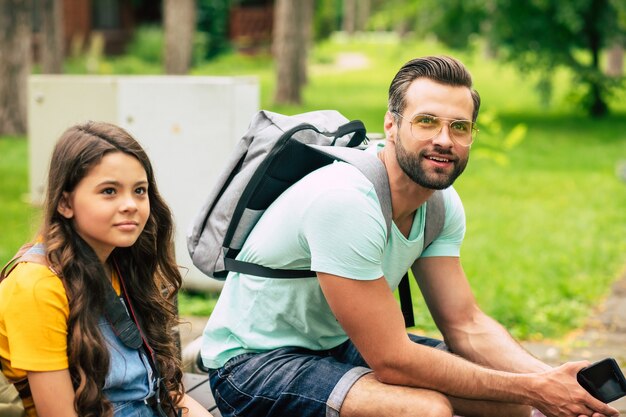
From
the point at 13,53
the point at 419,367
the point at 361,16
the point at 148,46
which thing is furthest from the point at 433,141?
the point at 361,16

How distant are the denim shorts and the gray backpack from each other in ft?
0.86

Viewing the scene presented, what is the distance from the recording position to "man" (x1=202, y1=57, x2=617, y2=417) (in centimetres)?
290

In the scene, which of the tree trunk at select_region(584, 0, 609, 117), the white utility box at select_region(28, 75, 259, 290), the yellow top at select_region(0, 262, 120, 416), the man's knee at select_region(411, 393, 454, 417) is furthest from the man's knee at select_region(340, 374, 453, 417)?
the tree trunk at select_region(584, 0, 609, 117)

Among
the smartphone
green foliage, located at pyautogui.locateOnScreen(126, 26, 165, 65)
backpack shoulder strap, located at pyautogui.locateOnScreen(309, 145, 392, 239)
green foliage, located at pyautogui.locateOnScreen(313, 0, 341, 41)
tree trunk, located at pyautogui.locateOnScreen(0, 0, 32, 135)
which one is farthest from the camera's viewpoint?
green foliage, located at pyautogui.locateOnScreen(313, 0, 341, 41)

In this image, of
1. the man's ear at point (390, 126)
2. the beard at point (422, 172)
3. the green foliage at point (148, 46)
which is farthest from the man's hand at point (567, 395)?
the green foliage at point (148, 46)

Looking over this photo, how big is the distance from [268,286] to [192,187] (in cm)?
332

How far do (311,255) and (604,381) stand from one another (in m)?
0.93

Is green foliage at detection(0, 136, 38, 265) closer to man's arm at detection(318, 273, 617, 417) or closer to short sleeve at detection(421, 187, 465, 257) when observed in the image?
short sleeve at detection(421, 187, 465, 257)

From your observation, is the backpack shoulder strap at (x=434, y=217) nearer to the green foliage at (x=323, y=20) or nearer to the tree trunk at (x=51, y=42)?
the tree trunk at (x=51, y=42)

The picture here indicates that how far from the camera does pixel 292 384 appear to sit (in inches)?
119

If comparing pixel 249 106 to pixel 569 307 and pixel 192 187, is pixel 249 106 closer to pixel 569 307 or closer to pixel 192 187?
pixel 192 187

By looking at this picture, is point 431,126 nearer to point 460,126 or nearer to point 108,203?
point 460,126

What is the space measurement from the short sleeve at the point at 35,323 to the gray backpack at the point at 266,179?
0.76m

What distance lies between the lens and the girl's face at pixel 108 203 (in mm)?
2629
